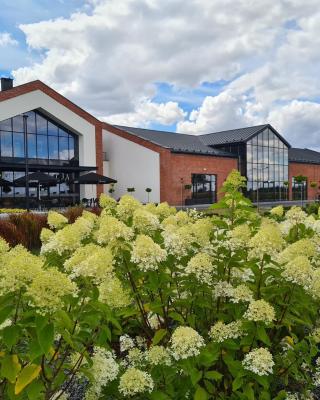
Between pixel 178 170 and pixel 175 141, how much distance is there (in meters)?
5.75

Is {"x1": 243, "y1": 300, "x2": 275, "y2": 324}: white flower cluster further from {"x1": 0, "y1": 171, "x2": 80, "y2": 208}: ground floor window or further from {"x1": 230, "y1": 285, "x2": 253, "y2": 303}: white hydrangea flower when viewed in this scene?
{"x1": 0, "y1": 171, "x2": 80, "y2": 208}: ground floor window

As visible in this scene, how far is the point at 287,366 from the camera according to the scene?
3111mm

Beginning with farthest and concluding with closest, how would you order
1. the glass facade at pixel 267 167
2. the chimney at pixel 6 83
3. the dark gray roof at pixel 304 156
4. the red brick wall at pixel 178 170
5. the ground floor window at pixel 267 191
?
the dark gray roof at pixel 304 156 < the ground floor window at pixel 267 191 < the glass facade at pixel 267 167 < the red brick wall at pixel 178 170 < the chimney at pixel 6 83

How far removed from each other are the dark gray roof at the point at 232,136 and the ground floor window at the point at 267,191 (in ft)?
16.4

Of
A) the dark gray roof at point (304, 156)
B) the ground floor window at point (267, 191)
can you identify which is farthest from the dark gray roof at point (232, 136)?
the dark gray roof at point (304, 156)

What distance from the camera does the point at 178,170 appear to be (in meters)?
40.2

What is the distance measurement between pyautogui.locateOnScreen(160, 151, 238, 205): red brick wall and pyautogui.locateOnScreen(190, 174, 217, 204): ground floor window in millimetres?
528

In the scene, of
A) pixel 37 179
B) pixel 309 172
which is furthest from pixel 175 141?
pixel 309 172

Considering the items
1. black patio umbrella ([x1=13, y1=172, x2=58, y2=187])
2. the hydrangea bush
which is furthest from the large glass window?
the hydrangea bush

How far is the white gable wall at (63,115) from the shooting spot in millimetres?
32500

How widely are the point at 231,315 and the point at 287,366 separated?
61 cm

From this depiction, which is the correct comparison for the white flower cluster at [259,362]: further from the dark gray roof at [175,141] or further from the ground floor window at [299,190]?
the ground floor window at [299,190]

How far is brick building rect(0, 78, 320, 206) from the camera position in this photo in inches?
1305

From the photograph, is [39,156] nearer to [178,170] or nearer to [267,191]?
[178,170]
